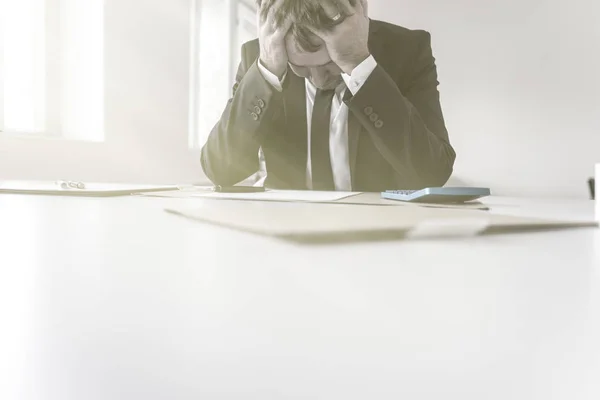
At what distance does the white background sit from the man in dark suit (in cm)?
83

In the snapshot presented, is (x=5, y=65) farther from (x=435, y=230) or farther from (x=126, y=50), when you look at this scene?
(x=435, y=230)

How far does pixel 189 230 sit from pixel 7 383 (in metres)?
0.23

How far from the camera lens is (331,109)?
1.45 m

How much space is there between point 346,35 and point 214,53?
1406mm

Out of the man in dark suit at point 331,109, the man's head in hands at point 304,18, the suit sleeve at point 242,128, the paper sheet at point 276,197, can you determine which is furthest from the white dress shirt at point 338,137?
the paper sheet at point 276,197

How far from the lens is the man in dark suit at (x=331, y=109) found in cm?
112

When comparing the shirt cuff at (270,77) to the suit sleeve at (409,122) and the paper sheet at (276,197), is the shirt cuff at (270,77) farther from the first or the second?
the paper sheet at (276,197)

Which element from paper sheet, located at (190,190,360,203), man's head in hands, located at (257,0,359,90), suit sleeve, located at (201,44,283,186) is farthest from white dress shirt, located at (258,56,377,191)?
paper sheet, located at (190,190,360,203)

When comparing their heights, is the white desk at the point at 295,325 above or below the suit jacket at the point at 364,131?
below

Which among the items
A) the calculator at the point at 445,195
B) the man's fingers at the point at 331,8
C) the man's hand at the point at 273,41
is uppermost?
the man's fingers at the point at 331,8

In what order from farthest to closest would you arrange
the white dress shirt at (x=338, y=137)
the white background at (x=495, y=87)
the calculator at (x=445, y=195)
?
the white background at (x=495, y=87)
the white dress shirt at (x=338, y=137)
the calculator at (x=445, y=195)

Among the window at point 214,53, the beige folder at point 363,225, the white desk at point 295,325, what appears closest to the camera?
Result: the white desk at point 295,325

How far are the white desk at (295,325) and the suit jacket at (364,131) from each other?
2.97 feet

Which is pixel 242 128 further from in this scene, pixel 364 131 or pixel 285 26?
pixel 364 131
